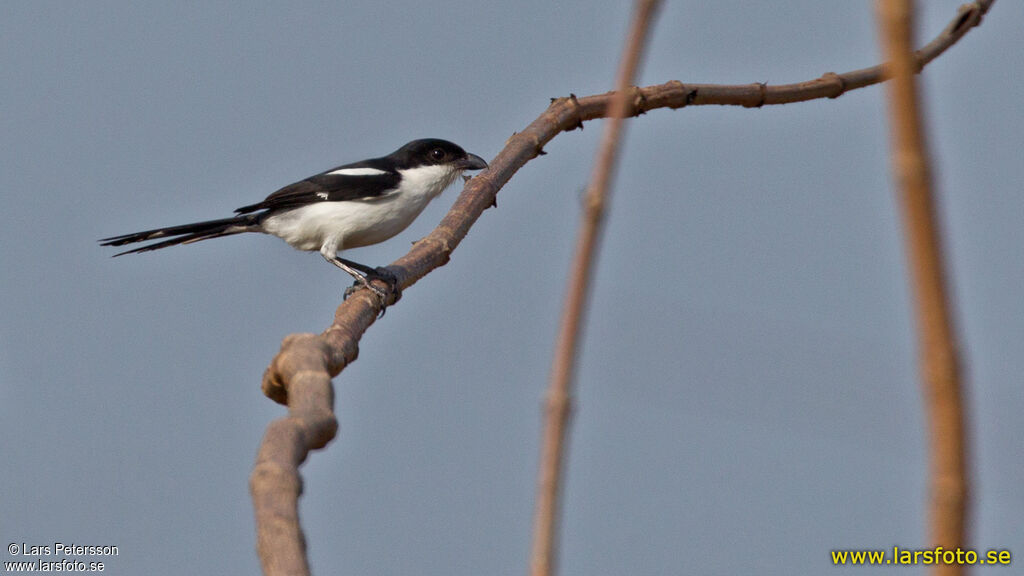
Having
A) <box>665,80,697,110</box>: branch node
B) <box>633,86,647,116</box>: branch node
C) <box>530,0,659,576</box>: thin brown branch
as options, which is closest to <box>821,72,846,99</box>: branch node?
<box>665,80,697,110</box>: branch node

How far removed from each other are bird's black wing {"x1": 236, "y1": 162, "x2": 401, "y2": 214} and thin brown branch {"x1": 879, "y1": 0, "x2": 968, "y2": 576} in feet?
21.8

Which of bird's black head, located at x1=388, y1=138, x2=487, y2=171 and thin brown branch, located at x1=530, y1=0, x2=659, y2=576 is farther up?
bird's black head, located at x1=388, y1=138, x2=487, y2=171

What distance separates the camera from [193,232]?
6492 mm

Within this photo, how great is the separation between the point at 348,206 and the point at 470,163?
0.94m

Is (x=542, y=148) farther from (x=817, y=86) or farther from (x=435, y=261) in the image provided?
(x=817, y=86)

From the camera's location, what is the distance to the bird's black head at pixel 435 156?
7.44m

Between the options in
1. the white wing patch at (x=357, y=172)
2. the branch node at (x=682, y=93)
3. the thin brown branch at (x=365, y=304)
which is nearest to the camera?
the thin brown branch at (x=365, y=304)

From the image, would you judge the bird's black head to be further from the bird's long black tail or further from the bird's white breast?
the bird's long black tail

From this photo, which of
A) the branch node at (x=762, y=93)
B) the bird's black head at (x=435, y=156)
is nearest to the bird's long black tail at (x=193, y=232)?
the bird's black head at (x=435, y=156)

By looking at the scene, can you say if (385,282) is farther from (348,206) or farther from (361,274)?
(348,206)

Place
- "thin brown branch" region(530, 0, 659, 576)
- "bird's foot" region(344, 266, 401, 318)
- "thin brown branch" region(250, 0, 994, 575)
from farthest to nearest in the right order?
"bird's foot" region(344, 266, 401, 318), "thin brown branch" region(250, 0, 994, 575), "thin brown branch" region(530, 0, 659, 576)

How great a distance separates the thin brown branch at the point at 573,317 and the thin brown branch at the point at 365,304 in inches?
8.8

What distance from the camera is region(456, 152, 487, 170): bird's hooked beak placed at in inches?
290

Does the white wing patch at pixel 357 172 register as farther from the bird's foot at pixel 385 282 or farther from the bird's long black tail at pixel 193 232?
the bird's foot at pixel 385 282
